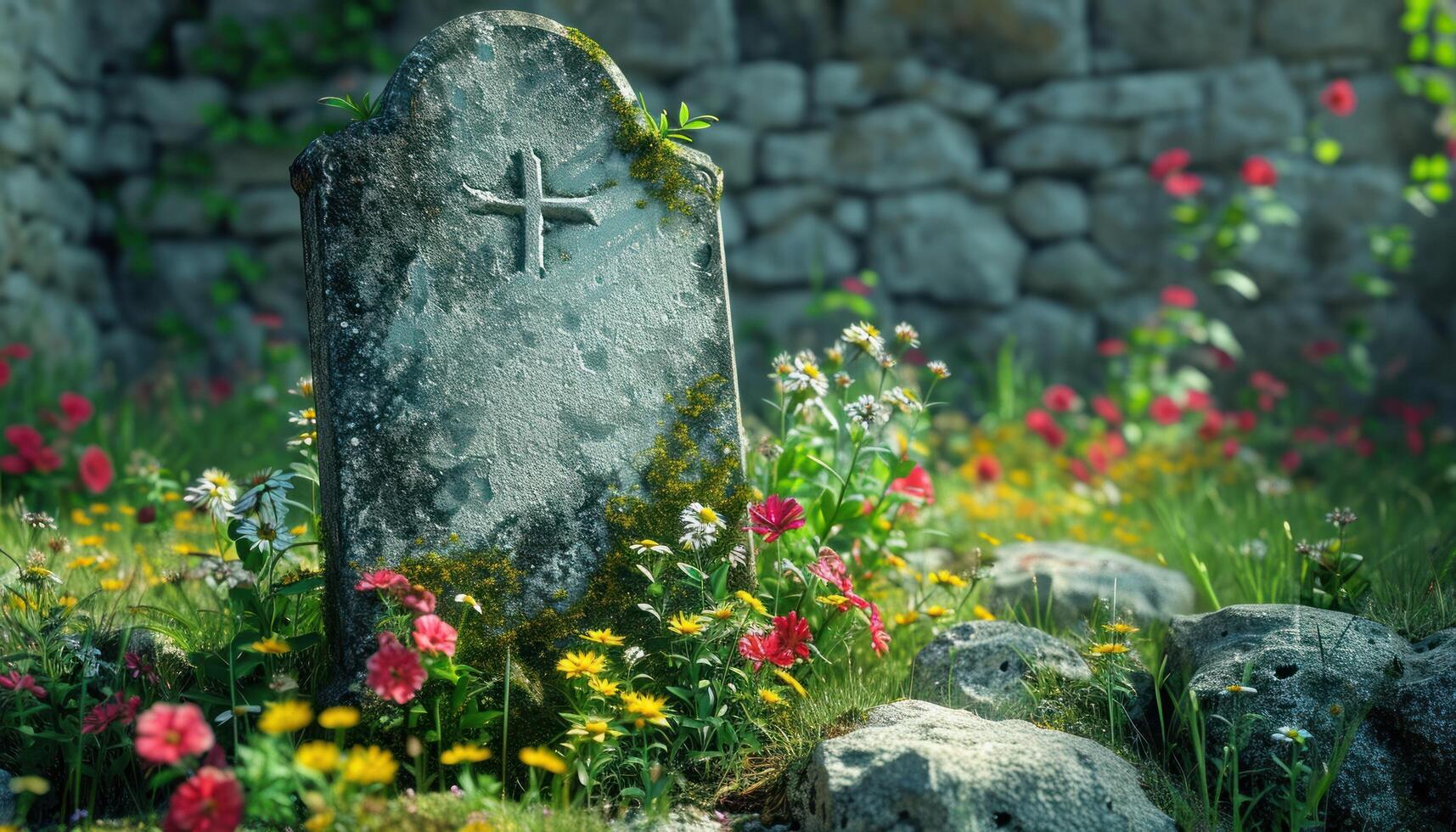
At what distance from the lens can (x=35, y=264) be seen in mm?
4129

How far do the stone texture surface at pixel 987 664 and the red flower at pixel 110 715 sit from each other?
1.37 metres

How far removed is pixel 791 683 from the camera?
6.18 feet

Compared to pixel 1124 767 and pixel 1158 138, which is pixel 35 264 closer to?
pixel 1124 767

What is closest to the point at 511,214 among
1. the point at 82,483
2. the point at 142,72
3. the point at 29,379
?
the point at 82,483

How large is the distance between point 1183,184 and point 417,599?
3.82 m

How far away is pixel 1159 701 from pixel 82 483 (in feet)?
9.31

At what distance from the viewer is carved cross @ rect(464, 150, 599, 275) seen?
1.91 meters

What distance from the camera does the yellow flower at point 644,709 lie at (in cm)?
167

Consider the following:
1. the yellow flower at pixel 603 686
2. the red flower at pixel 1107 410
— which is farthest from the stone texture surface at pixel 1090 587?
the red flower at pixel 1107 410

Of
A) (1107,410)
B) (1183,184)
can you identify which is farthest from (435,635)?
(1183,184)

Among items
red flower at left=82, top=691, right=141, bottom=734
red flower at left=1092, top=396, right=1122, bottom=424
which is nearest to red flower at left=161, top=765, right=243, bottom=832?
red flower at left=82, top=691, right=141, bottom=734

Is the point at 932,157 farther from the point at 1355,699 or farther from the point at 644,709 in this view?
the point at 644,709

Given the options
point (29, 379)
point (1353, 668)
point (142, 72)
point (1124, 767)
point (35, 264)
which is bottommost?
point (1124, 767)

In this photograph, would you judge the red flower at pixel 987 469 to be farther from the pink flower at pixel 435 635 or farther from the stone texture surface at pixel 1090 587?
the pink flower at pixel 435 635
